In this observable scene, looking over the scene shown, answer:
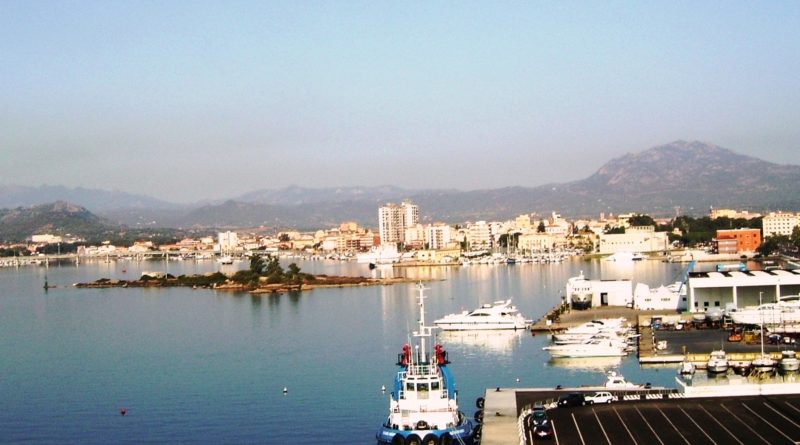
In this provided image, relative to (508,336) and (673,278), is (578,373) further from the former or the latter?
(673,278)

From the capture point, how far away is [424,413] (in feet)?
28.9

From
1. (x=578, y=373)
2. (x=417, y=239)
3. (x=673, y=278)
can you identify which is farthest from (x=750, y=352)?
(x=417, y=239)

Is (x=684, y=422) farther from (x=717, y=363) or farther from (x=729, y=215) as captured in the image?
(x=729, y=215)

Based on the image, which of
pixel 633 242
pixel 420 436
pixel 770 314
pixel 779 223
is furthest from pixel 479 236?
pixel 420 436

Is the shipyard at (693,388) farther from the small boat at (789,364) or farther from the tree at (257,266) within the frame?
the tree at (257,266)

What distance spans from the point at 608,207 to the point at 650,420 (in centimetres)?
13666

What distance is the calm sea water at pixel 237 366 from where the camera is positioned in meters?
10.8

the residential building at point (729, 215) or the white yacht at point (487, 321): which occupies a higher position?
the residential building at point (729, 215)

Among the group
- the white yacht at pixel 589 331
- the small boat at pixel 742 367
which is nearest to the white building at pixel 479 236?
the white yacht at pixel 589 331

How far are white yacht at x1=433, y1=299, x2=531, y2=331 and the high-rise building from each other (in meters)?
48.5

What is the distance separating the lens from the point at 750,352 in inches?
489

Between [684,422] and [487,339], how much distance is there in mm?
8760

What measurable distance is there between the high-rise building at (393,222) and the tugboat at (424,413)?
→ 5775cm

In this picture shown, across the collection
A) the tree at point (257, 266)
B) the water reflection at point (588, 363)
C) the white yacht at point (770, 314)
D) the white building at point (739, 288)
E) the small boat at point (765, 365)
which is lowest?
the water reflection at point (588, 363)
